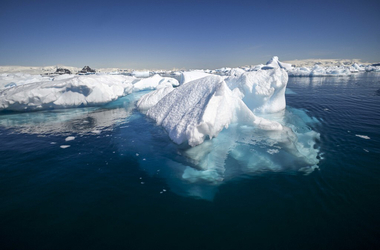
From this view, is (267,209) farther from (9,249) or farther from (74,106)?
(74,106)

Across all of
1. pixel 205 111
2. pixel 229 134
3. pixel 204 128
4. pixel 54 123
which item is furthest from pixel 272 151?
pixel 54 123

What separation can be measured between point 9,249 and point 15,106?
1362cm

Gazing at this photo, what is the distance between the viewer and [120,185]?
4.61 m

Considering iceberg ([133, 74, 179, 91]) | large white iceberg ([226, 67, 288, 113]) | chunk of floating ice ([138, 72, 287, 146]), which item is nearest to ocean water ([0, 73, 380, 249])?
chunk of floating ice ([138, 72, 287, 146])

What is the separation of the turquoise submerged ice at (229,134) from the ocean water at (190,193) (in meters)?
0.07

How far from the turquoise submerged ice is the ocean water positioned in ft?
0.22

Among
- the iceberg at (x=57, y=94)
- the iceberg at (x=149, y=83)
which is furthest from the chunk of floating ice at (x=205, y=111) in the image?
the iceberg at (x=149, y=83)

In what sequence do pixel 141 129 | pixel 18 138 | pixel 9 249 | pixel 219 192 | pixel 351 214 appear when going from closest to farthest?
1. pixel 9 249
2. pixel 351 214
3. pixel 219 192
4. pixel 18 138
5. pixel 141 129

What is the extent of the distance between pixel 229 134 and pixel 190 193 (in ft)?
13.5

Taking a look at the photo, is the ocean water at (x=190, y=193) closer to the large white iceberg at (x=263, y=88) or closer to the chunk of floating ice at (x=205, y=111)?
the chunk of floating ice at (x=205, y=111)

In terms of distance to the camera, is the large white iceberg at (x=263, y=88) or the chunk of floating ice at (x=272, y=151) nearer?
the chunk of floating ice at (x=272, y=151)

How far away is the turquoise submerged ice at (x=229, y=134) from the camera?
5.27m

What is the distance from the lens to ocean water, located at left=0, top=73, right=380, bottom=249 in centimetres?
317

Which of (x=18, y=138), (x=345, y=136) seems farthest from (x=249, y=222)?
(x=18, y=138)
